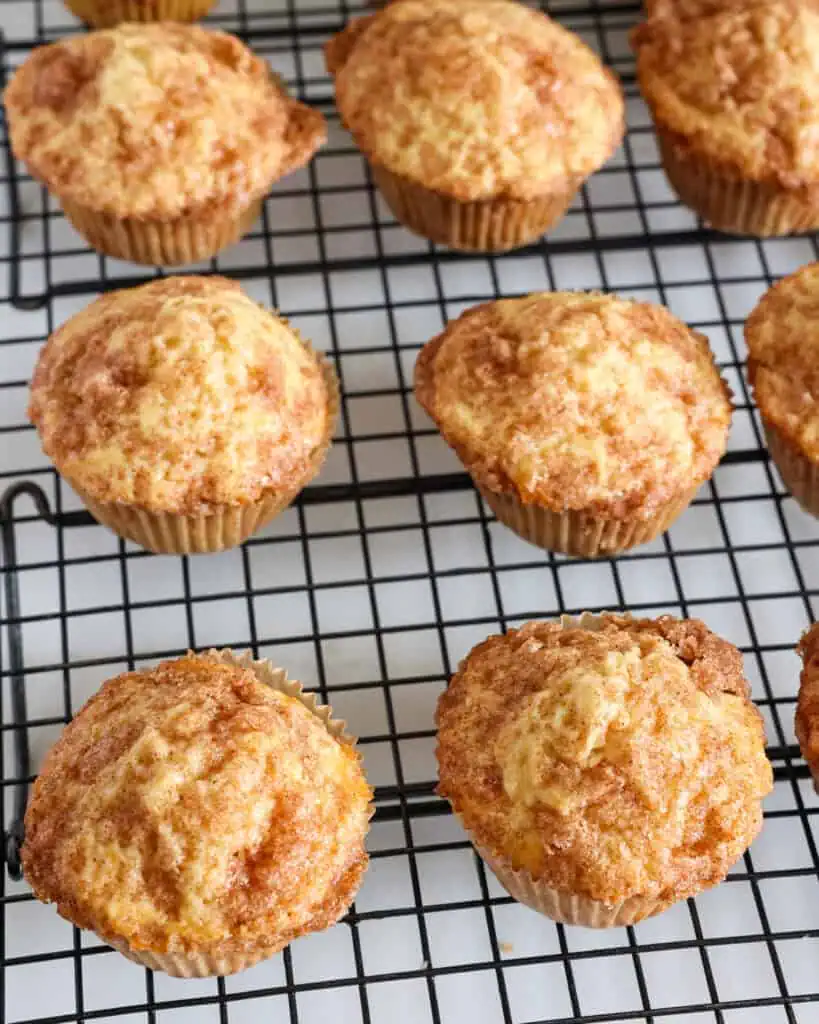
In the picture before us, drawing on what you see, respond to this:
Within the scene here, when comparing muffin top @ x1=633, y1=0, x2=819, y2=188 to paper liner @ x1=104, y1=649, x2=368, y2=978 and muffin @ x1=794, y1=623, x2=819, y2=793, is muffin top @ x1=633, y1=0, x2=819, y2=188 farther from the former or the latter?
paper liner @ x1=104, y1=649, x2=368, y2=978

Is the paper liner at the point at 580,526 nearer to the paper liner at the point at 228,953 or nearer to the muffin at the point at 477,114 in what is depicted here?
the paper liner at the point at 228,953

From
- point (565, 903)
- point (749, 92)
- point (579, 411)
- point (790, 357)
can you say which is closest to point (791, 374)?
point (790, 357)

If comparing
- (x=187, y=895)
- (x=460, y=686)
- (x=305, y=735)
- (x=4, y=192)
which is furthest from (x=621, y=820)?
(x=4, y=192)

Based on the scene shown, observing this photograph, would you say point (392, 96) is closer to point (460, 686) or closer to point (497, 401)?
point (497, 401)

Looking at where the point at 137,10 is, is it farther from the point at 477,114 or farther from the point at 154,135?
the point at 477,114

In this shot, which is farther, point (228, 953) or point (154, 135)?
point (154, 135)

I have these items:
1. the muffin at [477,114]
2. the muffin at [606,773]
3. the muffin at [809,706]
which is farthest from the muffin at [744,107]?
the muffin at [606,773]
